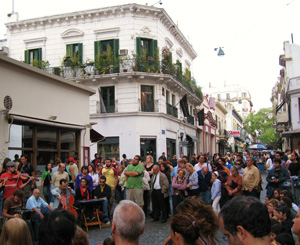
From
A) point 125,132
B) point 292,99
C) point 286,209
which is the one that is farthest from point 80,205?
point 292,99

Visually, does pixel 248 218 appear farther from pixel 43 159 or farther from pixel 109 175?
pixel 43 159

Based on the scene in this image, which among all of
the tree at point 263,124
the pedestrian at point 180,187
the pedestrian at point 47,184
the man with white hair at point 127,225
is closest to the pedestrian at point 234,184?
the pedestrian at point 180,187

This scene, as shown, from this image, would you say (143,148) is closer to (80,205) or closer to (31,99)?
(31,99)

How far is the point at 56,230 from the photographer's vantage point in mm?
3172

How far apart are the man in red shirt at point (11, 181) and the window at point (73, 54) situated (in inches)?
750

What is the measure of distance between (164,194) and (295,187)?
160 inches

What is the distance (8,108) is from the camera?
1217 cm

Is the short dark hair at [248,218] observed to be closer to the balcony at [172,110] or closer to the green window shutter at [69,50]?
the balcony at [172,110]

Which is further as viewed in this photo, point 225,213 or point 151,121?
point 151,121

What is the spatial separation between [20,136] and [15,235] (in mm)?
9941

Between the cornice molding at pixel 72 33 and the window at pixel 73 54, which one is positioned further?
the cornice molding at pixel 72 33

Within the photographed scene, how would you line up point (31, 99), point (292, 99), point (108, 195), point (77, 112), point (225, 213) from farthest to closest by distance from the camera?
point (292, 99), point (77, 112), point (31, 99), point (108, 195), point (225, 213)

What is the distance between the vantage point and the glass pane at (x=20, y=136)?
1267 cm

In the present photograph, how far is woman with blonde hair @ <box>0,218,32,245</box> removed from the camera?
375cm
